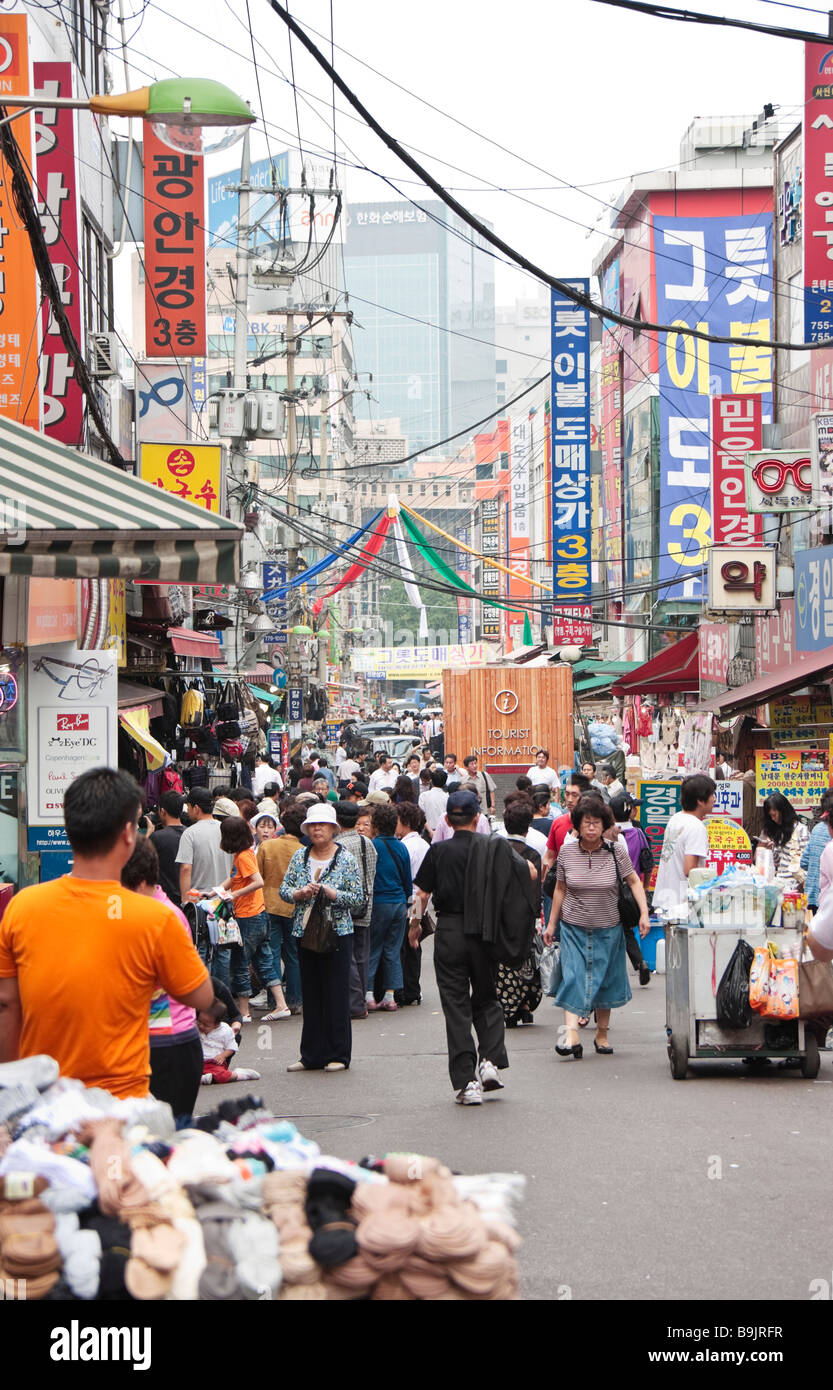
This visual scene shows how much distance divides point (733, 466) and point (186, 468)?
7.73 meters

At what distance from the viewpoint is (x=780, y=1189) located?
714 cm

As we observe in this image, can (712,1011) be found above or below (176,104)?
below

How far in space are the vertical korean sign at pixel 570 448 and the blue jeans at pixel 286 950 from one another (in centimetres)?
1666

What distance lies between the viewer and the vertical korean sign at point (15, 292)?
13.5 m

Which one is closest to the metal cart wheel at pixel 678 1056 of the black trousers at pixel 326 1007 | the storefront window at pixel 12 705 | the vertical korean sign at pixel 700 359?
the black trousers at pixel 326 1007

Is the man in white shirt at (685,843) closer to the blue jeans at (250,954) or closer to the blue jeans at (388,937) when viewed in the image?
the blue jeans at (388,937)

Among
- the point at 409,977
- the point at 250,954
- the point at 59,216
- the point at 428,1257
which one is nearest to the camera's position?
the point at 428,1257

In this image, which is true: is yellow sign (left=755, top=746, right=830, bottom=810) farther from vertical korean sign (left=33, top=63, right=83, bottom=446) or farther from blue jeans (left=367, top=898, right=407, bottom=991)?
vertical korean sign (left=33, top=63, right=83, bottom=446)

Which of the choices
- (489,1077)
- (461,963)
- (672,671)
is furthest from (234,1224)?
(672,671)

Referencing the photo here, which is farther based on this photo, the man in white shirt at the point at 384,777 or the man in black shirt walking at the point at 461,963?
the man in white shirt at the point at 384,777

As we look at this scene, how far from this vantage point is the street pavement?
6.01 metres

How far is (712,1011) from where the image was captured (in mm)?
9688

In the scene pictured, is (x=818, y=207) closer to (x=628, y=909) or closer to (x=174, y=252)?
(x=174, y=252)

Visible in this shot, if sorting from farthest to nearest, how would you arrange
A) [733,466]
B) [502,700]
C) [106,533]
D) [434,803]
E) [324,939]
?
[502,700] < [733,466] < [434,803] < [324,939] < [106,533]
